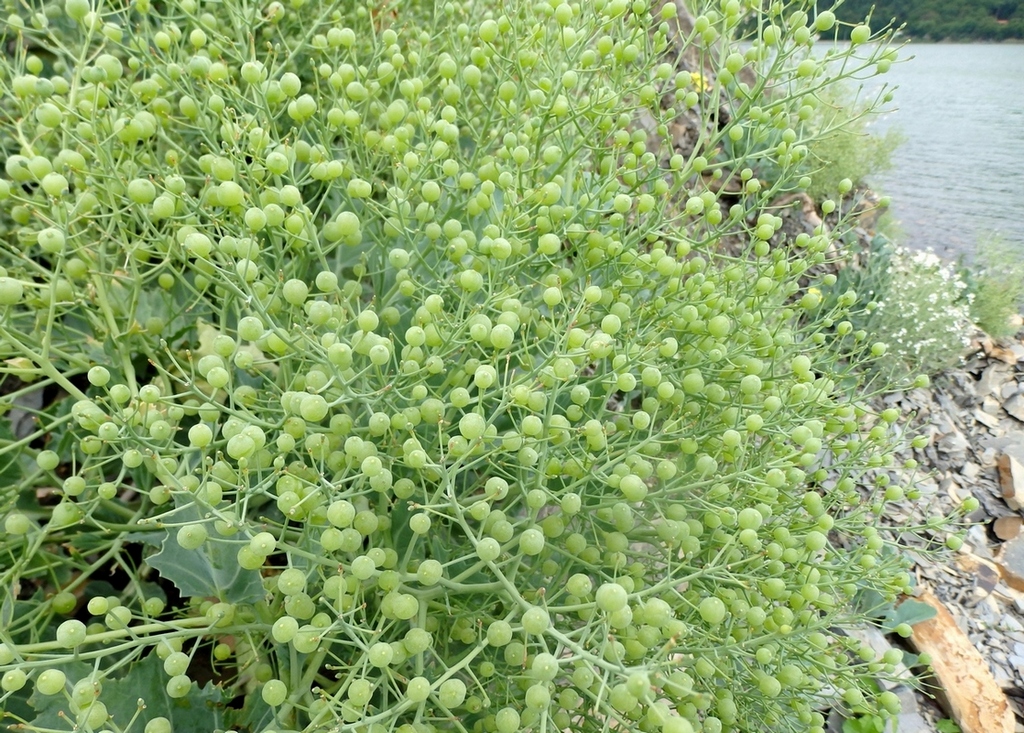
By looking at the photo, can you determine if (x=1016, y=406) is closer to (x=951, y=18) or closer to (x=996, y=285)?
(x=996, y=285)

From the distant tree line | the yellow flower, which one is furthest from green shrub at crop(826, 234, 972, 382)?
the yellow flower

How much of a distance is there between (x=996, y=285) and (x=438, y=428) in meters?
1.80

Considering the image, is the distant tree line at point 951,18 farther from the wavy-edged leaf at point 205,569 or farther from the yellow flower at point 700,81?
the wavy-edged leaf at point 205,569

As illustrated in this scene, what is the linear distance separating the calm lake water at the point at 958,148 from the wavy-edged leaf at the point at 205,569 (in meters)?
1.69

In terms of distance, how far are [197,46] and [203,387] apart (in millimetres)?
336

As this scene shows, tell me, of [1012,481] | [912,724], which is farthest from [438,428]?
[1012,481]

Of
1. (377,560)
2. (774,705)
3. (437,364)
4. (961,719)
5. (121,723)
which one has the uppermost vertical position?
(437,364)

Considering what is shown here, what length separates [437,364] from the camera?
1.53ft

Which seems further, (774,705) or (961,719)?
(961,719)

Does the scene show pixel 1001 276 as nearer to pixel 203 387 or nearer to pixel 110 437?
pixel 203 387

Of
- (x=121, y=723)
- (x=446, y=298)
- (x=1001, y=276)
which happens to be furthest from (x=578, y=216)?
(x=1001, y=276)

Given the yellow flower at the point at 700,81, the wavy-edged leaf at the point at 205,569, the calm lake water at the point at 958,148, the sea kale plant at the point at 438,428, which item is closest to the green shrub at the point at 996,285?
the calm lake water at the point at 958,148

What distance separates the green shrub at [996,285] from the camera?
168 centimetres

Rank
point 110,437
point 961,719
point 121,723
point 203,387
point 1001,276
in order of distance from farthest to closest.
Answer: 1. point 1001,276
2. point 961,719
3. point 203,387
4. point 121,723
5. point 110,437
